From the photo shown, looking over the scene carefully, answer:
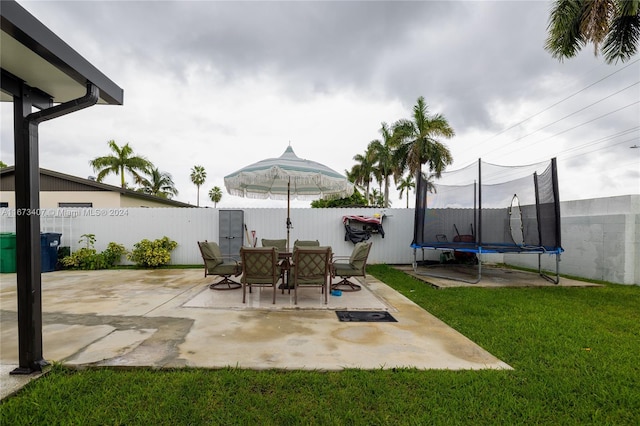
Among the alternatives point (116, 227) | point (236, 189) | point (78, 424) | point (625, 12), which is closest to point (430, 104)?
point (625, 12)

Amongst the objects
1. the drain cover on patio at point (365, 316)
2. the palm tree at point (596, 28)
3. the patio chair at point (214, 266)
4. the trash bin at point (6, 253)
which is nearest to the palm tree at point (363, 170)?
the palm tree at point (596, 28)

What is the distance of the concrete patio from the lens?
265 centimetres

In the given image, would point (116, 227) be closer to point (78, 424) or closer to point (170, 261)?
point (170, 261)

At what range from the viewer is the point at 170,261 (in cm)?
895

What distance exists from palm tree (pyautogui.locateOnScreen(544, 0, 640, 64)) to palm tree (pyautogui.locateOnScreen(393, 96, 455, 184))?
35.8ft

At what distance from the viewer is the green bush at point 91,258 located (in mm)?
8234

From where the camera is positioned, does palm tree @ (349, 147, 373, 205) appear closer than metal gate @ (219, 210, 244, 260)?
No

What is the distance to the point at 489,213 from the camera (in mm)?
8758

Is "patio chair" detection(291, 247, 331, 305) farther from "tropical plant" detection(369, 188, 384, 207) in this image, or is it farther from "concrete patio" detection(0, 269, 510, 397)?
"tropical plant" detection(369, 188, 384, 207)

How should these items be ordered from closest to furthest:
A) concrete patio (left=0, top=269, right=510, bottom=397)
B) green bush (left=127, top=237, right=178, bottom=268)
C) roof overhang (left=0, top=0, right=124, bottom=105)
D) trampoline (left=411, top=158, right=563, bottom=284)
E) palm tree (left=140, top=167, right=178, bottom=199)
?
1. roof overhang (left=0, top=0, right=124, bottom=105)
2. concrete patio (left=0, top=269, right=510, bottom=397)
3. trampoline (left=411, top=158, right=563, bottom=284)
4. green bush (left=127, top=237, right=178, bottom=268)
5. palm tree (left=140, top=167, right=178, bottom=199)

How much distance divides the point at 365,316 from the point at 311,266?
1075 mm

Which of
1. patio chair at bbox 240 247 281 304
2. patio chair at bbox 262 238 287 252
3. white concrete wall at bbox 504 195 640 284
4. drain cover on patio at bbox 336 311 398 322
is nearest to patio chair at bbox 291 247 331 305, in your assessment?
patio chair at bbox 240 247 281 304

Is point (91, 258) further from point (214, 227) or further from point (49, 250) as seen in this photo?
point (214, 227)

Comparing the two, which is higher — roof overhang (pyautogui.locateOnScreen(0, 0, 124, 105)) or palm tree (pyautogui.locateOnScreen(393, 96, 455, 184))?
palm tree (pyautogui.locateOnScreen(393, 96, 455, 184))
